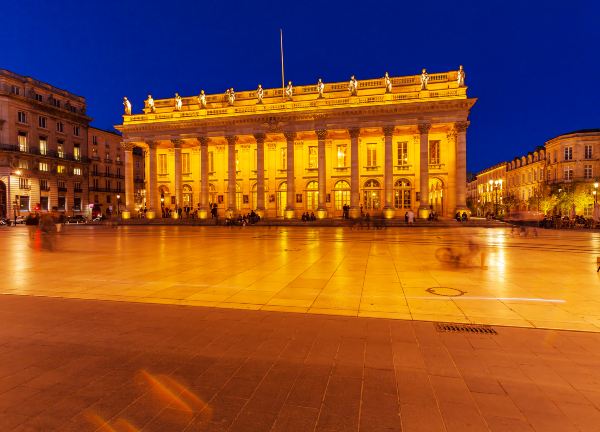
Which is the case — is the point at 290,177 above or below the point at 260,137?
below

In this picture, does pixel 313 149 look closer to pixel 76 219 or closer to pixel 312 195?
pixel 312 195

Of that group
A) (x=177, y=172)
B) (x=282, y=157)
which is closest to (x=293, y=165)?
(x=282, y=157)

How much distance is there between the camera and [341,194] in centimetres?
4741

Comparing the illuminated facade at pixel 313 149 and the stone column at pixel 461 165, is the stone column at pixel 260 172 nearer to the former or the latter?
the illuminated facade at pixel 313 149

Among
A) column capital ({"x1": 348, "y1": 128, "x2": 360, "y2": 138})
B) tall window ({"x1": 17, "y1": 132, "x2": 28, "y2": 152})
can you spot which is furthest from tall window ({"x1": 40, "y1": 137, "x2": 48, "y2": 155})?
column capital ({"x1": 348, "y1": 128, "x2": 360, "y2": 138})

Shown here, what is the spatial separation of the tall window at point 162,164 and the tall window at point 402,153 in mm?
33597

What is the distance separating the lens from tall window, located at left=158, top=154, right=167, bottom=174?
5288 cm

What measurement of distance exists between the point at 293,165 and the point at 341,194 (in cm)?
773

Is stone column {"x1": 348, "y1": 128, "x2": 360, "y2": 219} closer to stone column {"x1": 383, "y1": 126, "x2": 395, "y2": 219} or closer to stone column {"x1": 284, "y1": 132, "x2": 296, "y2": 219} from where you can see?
stone column {"x1": 383, "y1": 126, "x2": 395, "y2": 219}

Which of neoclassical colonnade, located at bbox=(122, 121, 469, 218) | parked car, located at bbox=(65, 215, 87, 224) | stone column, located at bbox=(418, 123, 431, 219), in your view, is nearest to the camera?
stone column, located at bbox=(418, 123, 431, 219)

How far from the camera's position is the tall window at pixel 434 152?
4416cm

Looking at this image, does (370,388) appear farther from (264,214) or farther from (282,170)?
(282,170)

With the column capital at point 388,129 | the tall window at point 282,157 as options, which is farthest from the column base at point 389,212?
the tall window at point 282,157

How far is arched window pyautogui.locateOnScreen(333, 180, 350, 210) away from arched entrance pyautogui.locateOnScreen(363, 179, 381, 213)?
2.31m
